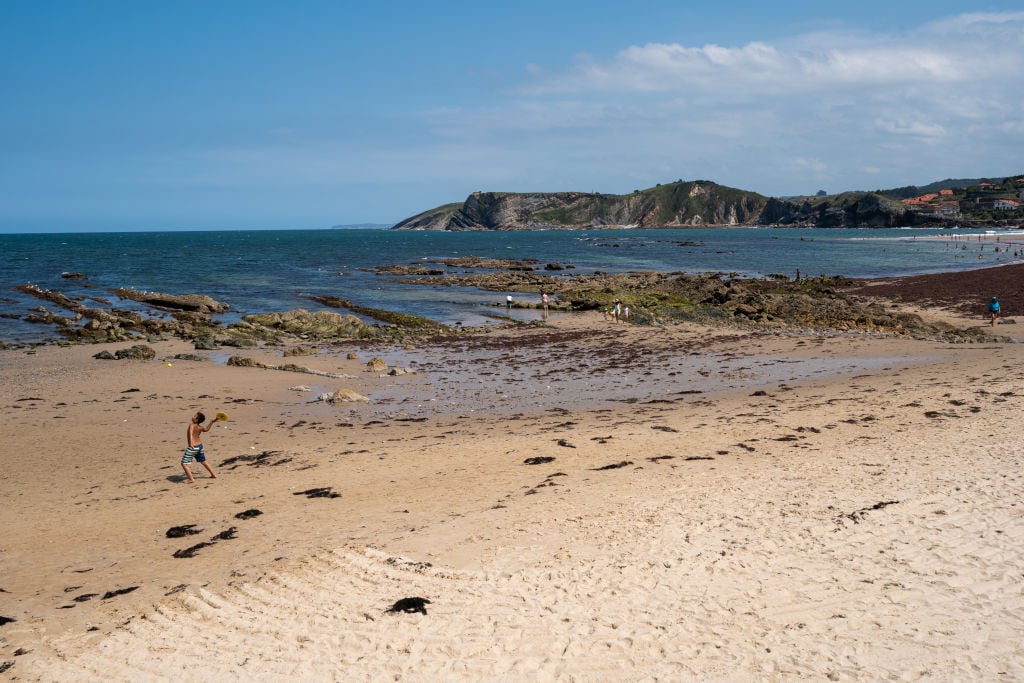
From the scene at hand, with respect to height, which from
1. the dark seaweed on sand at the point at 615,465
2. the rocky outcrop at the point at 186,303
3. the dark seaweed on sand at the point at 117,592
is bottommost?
the dark seaweed on sand at the point at 117,592

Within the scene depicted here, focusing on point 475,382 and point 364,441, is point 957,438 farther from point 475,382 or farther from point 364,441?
point 475,382

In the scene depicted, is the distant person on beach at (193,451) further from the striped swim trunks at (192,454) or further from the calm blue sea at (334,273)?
the calm blue sea at (334,273)

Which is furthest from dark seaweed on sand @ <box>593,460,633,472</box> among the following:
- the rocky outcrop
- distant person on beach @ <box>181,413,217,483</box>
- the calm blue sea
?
the rocky outcrop

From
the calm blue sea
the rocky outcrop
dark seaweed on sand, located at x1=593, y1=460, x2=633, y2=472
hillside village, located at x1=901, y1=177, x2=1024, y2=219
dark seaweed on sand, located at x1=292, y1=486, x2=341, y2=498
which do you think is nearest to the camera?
dark seaweed on sand, located at x1=292, y1=486, x2=341, y2=498

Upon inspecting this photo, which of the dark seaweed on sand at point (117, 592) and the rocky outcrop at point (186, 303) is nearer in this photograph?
the dark seaweed on sand at point (117, 592)

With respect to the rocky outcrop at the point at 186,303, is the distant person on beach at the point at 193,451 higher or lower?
lower

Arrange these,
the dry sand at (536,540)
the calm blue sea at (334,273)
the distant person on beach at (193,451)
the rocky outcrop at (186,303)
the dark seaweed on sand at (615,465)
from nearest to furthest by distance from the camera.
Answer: the dry sand at (536,540) < the dark seaweed on sand at (615,465) < the distant person on beach at (193,451) < the rocky outcrop at (186,303) < the calm blue sea at (334,273)

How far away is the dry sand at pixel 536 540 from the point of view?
7027 millimetres

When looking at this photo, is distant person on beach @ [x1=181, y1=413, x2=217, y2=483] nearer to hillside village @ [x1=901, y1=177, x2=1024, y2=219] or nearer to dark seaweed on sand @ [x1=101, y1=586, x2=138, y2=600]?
dark seaweed on sand @ [x1=101, y1=586, x2=138, y2=600]

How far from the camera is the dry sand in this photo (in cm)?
703

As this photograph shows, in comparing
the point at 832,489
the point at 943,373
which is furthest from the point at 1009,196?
the point at 832,489

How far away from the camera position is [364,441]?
15.5m

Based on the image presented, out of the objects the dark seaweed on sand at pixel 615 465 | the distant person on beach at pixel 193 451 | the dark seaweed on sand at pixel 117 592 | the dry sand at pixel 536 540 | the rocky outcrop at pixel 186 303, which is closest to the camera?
the dry sand at pixel 536 540

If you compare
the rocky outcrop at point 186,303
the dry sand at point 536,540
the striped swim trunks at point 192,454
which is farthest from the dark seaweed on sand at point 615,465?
the rocky outcrop at point 186,303
